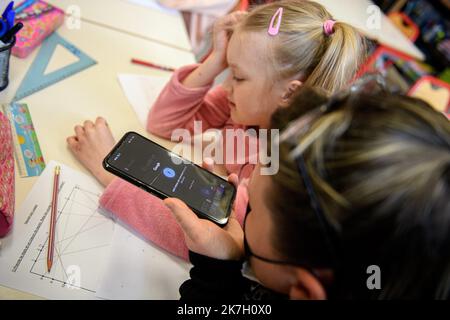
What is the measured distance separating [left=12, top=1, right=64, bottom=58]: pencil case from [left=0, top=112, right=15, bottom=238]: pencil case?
0.24 metres

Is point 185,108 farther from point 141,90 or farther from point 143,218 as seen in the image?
point 143,218

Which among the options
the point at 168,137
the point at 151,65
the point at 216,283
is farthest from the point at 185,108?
the point at 216,283

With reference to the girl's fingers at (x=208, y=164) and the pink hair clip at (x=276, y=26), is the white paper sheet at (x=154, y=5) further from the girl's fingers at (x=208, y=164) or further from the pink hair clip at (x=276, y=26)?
the girl's fingers at (x=208, y=164)

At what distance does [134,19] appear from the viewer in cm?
98

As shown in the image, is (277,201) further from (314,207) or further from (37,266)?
(37,266)

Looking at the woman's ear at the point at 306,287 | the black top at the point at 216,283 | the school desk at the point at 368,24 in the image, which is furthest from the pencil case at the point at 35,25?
the school desk at the point at 368,24

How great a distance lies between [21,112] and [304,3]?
0.60 m

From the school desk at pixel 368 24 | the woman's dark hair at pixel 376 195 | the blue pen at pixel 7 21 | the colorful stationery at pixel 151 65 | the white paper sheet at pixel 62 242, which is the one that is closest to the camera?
the woman's dark hair at pixel 376 195

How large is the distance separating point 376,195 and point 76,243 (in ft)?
1.47

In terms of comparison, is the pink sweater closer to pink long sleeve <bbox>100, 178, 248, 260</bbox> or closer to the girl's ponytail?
pink long sleeve <bbox>100, 178, 248, 260</bbox>

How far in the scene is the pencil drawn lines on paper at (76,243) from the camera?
0.49m

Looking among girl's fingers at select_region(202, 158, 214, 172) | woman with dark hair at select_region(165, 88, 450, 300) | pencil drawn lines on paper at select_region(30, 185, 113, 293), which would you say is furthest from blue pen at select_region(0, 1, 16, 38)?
woman with dark hair at select_region(165, 88, 450, 300)

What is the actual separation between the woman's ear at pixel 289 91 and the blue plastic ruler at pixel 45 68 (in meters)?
0.47
